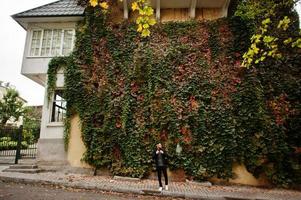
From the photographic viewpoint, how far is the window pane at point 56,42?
1520cm

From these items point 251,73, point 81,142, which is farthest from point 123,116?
point 251,73

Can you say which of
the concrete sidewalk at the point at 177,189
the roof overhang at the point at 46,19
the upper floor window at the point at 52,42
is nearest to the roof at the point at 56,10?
the roof overhang at the point at 46,19

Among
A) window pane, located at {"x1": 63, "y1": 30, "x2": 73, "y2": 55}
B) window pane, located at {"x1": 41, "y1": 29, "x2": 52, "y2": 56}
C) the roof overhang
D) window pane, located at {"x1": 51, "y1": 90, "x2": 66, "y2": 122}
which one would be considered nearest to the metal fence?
window pane, located at {"x1": 51, "y1": 90, "x2": 66, "y2": 122}

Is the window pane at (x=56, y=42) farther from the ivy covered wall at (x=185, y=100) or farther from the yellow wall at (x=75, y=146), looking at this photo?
the yellow wall at (x=75, y=146)

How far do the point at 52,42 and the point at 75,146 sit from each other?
6739mm

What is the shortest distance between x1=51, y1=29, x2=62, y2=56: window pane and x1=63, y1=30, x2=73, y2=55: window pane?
0.33 m

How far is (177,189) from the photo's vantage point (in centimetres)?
1028

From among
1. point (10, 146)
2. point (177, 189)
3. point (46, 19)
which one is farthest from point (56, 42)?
point (177, 189)

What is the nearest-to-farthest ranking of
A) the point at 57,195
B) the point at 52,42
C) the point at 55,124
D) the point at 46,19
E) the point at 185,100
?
1. the point at 57,195
2. the point at 185,100
3. the point at 55,124
4. the point at 46,19
5. the point at 52,42

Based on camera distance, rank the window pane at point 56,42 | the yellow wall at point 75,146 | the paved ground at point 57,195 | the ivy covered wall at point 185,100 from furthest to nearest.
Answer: the window pane at point 56,42 → the yellow wall at point 75,146 → the ivy covered wall at point 185,100 → the paved ground at point 57,195

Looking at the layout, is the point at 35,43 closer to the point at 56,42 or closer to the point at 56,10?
the point at 56,42

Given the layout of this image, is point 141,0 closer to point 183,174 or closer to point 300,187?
point 183,174

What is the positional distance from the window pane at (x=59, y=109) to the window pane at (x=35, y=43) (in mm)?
2980

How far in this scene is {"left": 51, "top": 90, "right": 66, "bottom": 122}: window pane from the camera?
47.8 feet
